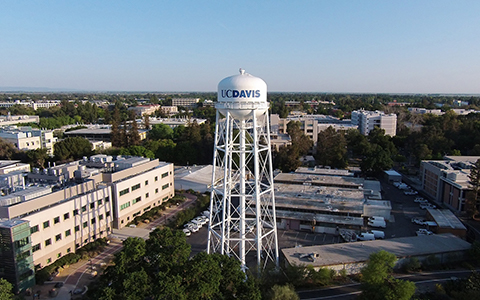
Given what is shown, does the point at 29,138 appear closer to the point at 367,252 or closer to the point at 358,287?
the point at 367,252

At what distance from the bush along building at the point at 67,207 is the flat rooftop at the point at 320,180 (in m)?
13.3

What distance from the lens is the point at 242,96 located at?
18172 mm

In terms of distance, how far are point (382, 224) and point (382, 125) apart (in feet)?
153

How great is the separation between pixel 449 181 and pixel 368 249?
16.7 metres

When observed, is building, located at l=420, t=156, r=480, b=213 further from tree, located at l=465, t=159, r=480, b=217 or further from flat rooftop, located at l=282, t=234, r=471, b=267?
flat rooftop, located at l=282, t=234, r=471, b=267

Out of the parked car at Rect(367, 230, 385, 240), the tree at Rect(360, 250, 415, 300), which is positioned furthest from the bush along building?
the parked car at Rect(367, 230, 385, 240)

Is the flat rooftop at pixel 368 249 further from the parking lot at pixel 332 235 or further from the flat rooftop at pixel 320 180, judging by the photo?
the flat rooftop at pixel 320 180

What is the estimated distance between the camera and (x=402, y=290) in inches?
587

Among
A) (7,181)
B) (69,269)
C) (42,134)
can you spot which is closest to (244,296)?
(69,269)

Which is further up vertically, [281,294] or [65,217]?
[65,217]

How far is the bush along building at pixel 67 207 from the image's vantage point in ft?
60.1

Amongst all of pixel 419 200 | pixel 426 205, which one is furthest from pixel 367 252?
pixel 419 200

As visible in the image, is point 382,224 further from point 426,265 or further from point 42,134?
point 42,134

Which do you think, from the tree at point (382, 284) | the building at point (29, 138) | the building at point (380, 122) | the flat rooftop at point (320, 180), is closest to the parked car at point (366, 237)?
the tree at point (382, 284)
